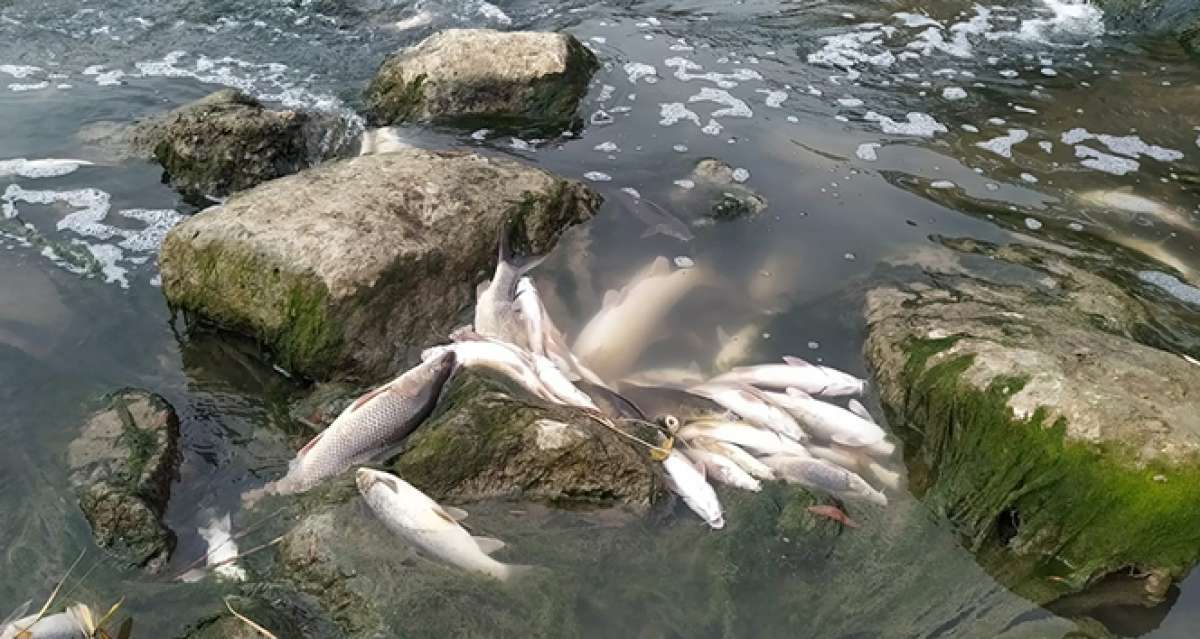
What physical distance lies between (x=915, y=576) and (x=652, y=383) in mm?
2135

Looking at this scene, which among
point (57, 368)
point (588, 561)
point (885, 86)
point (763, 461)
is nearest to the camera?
point (588, 561)

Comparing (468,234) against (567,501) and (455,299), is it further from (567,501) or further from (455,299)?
(567,501)

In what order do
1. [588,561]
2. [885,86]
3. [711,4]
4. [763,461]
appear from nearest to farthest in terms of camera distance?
[588,561] < [763,461] < [885,86] < [711,4]

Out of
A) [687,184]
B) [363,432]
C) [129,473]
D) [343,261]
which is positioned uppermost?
[343,261]

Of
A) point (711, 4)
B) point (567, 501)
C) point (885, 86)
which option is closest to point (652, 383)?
point (567, 501)

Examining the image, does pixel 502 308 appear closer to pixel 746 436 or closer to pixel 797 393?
pixel 746 436

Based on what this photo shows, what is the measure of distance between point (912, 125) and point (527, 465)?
6.29 metres

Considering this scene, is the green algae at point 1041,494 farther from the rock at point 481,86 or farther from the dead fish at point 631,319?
the rock at point 481,86

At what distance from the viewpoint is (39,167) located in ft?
28.5

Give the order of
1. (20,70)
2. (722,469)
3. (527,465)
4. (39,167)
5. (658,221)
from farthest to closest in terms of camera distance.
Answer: (20,70) < (39,167) < (658,221) < (722,469) < (527,465)

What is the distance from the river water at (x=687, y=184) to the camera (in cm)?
501

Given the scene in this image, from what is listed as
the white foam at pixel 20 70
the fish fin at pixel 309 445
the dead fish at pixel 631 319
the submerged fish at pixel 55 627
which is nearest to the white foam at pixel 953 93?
the dead fish at pixel 631 319

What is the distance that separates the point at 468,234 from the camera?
6.80 m

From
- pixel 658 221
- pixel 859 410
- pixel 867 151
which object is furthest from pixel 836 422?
pixel 867 151
